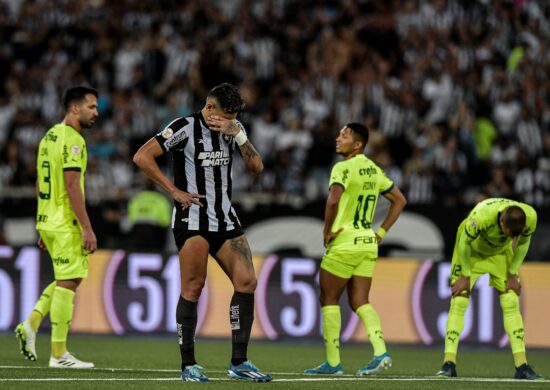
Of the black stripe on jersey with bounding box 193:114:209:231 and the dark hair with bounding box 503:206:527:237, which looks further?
the dark hair with bounding box 503:206:527:237

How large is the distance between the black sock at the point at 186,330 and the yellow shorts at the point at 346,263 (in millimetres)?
2251

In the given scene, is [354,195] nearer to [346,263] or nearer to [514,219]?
[346,263]

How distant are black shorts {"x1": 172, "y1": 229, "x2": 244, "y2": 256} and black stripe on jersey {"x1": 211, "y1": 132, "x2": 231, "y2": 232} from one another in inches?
2.2

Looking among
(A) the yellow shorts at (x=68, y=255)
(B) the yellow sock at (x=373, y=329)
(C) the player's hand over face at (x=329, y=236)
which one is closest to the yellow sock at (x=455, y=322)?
(B) the yellow sock at (x=373, y=329)

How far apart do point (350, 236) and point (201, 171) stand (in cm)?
239

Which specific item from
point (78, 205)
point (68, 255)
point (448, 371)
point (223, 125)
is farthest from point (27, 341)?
point (448, 371)

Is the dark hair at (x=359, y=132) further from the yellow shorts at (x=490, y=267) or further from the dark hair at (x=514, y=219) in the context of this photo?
the dark hair at (x=514, y=219)

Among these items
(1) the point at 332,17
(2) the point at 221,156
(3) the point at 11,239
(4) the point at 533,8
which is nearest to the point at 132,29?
(1) the point at 332,17

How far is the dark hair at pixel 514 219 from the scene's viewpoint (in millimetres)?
10219

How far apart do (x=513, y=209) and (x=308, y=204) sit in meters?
9.01

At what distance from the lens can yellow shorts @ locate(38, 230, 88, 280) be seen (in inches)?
431

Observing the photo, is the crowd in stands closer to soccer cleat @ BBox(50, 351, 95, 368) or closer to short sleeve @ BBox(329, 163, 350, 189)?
short sleeve @ BBox(329, 163, 350, 189)

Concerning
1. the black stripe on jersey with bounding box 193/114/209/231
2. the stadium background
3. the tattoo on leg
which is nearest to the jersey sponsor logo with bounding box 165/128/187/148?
the black stripe on jersey with bounding box 193/114/209/231

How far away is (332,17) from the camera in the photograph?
23.9 m
